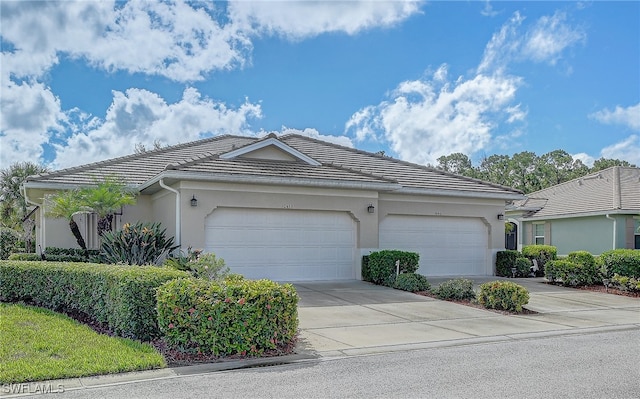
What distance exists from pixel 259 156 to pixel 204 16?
420 cm

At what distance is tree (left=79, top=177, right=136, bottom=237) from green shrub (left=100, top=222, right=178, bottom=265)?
1.11m

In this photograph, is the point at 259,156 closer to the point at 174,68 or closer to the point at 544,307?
the point at 174,68

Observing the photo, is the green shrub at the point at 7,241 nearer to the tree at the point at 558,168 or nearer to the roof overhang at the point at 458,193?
the roof overhang at the point at 458,193

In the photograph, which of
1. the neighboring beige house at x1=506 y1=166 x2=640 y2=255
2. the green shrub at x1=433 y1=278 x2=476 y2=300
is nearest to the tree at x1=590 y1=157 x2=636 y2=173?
the neighboring beige house at x1=506 y1=166 x2=640 y2=255

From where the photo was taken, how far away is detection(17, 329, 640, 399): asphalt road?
5422mm

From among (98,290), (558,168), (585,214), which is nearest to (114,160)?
(98,290)

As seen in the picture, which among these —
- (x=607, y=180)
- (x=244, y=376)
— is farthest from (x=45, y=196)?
(x=607, y=180)

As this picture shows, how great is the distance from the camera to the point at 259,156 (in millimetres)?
15508

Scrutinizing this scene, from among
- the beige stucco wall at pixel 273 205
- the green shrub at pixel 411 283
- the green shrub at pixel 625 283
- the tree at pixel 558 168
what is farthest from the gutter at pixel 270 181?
the tree at pixel 558 168

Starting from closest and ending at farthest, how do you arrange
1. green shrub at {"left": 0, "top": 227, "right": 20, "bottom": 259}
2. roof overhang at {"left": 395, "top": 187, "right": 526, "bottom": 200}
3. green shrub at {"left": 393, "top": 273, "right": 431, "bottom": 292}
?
green shrub at {"left": 393, "top": 273, "right": 431, "bottom": 292} < roof overhang at {"left": 395, "top": 187, "right": 526, "bottom": 200} < green shrub at {"left": 0, "top": 227, "right": 20, "bottom": 259}

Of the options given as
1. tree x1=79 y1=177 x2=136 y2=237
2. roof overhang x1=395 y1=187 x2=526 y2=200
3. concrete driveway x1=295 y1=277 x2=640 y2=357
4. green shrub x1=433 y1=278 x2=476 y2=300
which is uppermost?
roof overhang x1=395 y1=187 x2=526 y2=200

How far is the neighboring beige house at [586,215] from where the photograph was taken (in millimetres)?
20875

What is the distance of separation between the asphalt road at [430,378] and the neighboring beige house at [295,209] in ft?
25.9

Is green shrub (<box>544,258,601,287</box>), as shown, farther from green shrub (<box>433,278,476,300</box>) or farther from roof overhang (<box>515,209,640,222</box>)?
green shrub (<box>433,278,476,300</box>)
